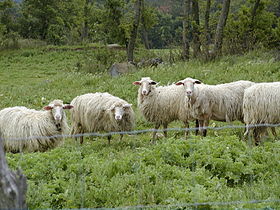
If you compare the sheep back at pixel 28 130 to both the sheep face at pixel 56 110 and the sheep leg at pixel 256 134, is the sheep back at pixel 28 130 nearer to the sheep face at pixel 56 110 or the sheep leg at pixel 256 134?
the sheep face at pixel 56 110

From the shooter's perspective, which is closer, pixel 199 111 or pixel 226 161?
pixel 226 161

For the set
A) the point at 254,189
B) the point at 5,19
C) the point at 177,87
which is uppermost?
the point at 5,19

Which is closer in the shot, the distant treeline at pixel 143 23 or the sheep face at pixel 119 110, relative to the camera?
the sheep face at pixel 119 110

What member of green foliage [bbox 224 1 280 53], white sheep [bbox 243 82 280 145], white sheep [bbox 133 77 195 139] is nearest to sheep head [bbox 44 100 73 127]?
white sheep [bbox 133 77 195 139]

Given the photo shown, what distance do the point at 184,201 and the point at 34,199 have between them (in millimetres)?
1796

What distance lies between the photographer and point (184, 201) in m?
4.79

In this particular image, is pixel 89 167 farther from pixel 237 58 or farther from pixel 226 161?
pixel 237 58

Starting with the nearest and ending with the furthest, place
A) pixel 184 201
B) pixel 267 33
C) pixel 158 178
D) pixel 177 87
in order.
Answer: pixel 184 201, pixel 158 178, pixel 177 87, pixel 267 33

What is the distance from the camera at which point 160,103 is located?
10305 millimetres

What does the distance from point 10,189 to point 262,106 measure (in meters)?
6.10

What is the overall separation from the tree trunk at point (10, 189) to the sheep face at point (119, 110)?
5.77m

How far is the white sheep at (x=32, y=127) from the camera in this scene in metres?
8.06

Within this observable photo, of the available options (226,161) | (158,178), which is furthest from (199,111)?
(158,178)

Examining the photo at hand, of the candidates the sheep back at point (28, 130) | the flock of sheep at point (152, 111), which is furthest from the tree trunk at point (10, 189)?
the sheep back at point (28, 130)
